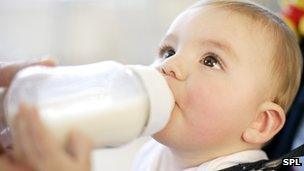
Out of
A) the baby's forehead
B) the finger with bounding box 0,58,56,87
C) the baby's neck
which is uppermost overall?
the baby's forehead

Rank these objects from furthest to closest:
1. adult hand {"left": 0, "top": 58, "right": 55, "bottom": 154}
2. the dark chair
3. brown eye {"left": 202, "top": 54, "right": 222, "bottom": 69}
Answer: the dark chair, brown eye {"left": 202, "top": 54, "right": 222, "bottom": 69}, adult hand {"left": 0, "top": 58, "right": 55, "bottom": 154}

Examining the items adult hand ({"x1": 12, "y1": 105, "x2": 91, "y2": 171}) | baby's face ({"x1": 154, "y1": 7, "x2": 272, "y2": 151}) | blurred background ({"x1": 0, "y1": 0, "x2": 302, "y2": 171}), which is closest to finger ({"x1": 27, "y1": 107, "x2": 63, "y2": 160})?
adult hand ({"x1": 12, "y1": 105, "x2": 91, "y2": 171})

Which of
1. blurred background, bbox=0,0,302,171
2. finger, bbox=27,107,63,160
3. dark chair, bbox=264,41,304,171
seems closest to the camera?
finger, bbox=27,107,63,160

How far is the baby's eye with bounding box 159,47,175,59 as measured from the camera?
2.72 feet

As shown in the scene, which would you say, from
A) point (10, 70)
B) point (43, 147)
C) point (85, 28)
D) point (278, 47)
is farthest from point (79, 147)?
point (85, 28)

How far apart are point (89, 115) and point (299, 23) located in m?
0.71

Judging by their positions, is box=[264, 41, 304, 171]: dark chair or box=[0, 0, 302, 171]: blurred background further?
box=[0, 0, 302, 171]: blurred background

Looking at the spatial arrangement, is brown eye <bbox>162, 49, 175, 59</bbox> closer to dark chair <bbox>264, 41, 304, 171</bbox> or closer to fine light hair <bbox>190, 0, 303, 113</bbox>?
fine light hair <bbox>190, 0, 303, 113</bbox>

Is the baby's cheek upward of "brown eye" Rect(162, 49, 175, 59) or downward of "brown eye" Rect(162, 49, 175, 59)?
downward

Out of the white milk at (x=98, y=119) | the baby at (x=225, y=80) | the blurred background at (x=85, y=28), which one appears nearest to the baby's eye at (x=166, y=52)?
the baby at (x=225, y=80)

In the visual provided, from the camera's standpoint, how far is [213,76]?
77 centimetres

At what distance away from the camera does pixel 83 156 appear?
53 cm

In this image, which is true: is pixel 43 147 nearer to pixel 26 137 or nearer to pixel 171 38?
pixel 26 137

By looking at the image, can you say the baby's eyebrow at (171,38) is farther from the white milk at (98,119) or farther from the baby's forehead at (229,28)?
the white milk at (98,119)
